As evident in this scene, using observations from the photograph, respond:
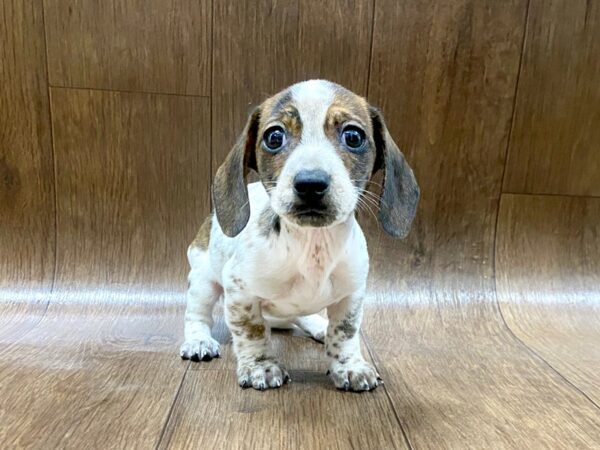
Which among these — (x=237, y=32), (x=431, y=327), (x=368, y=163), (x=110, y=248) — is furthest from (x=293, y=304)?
(x=237, y=32)

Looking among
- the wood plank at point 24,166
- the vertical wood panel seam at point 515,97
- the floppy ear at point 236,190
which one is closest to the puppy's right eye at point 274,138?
the floppy ear at point 236,190

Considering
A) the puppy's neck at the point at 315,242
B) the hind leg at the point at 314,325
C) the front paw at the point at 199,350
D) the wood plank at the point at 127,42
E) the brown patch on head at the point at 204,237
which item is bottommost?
the hind leg at the point at 314,325

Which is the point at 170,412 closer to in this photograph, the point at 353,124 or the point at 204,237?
the point at 204,237

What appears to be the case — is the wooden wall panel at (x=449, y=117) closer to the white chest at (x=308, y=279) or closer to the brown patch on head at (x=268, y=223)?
the white chest at (x=308, y=279)

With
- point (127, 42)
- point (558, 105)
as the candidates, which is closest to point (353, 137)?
point (127, 42)

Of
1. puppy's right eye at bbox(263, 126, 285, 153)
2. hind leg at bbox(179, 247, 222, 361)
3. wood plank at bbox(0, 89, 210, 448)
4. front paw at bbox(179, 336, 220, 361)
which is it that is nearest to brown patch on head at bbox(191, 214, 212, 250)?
hind leg at bbox(179, 247, 222, 361)
